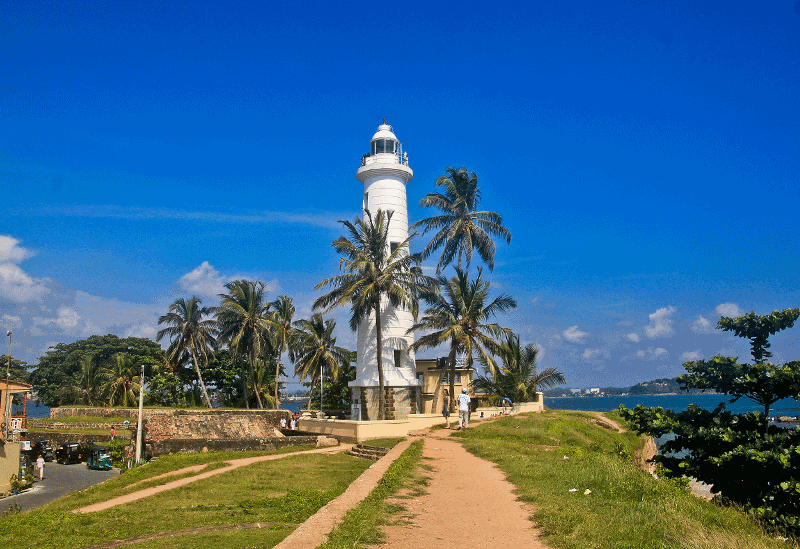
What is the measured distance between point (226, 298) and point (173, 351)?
7976 mm

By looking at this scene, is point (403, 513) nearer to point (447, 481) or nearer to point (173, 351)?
point (447, 481)

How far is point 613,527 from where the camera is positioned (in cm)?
791

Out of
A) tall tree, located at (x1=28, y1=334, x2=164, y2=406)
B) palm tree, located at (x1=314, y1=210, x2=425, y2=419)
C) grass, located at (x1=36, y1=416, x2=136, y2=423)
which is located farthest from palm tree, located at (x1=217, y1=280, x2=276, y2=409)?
tall tree, located at (x1=28, y1=334, x2=164, y2=406)

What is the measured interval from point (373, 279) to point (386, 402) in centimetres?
685

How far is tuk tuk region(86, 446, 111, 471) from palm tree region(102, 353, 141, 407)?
44.3 ft

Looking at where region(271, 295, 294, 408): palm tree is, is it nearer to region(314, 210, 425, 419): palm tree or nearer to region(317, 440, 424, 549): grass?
region(314, 210, 425, 419): palm tree

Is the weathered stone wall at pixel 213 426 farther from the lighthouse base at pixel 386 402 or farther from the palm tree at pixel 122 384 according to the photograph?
the palm tree at pixel 122 384

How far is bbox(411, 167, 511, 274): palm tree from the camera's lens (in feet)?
105

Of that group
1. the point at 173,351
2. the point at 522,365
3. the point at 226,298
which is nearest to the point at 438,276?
the point at 522,365

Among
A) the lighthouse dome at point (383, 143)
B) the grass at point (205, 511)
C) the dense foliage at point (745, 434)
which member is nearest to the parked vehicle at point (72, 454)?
the grass at point (205, 511)

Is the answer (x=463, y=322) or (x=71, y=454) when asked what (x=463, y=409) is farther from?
(x=71, y=454)

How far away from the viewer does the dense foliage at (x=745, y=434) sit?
341 inches

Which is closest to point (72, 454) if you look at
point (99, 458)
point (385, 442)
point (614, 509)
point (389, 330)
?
point (99, 458)

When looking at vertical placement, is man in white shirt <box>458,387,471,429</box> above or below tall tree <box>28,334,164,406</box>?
below
